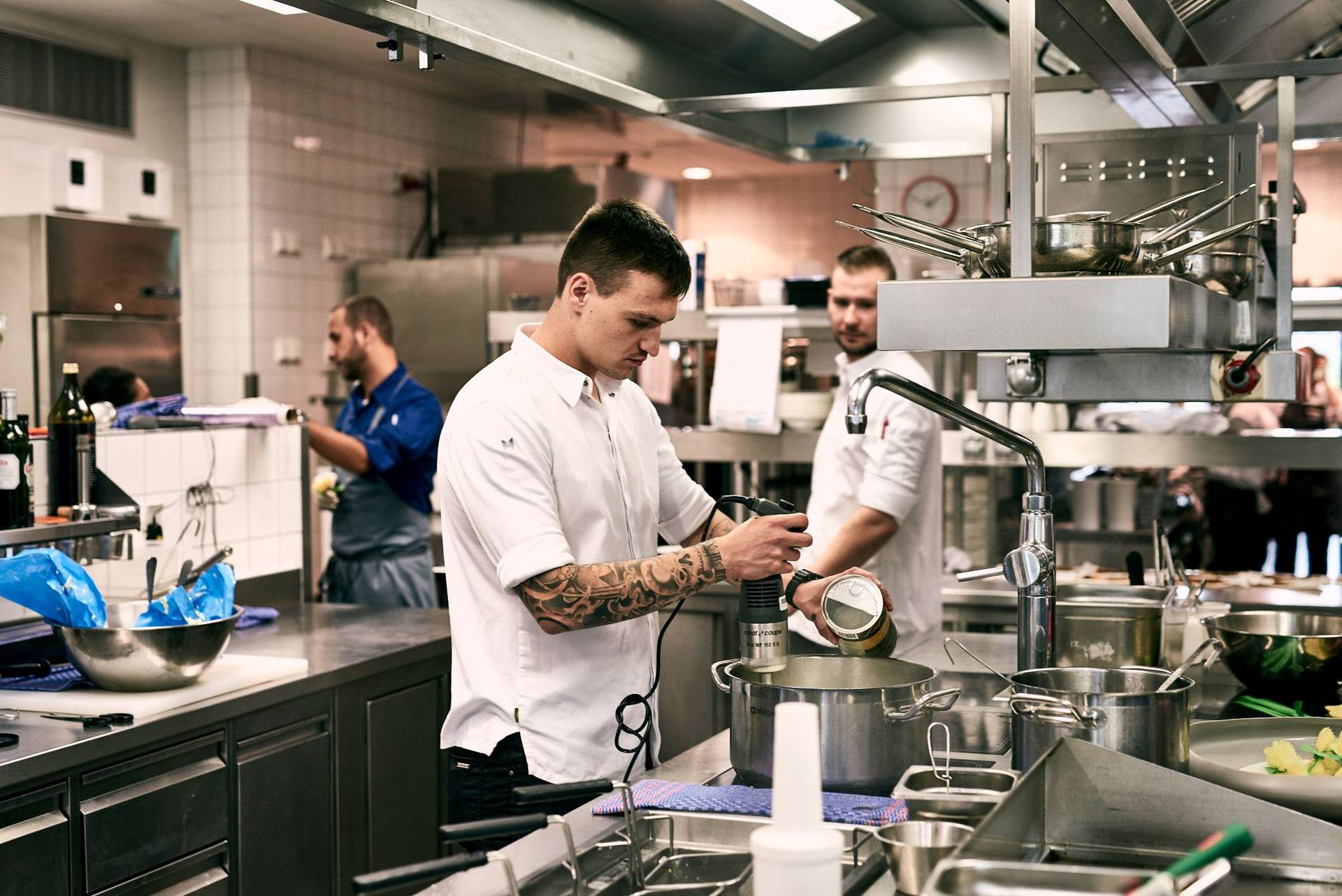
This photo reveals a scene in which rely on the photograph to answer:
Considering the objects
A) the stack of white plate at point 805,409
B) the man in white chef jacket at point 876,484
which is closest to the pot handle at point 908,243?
the man in white chef jacket at point 876,484

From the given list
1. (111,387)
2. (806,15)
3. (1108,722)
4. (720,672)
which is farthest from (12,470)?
(111,387)

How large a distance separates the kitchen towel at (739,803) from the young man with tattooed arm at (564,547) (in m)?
0.36

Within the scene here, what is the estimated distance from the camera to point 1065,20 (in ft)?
6.46

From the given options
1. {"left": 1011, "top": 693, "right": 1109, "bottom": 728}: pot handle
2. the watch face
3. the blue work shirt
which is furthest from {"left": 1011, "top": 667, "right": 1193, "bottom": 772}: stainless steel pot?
the watch face

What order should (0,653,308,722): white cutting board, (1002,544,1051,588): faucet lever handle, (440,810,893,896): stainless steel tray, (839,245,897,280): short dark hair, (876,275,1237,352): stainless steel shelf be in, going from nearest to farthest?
(440,810,893,896): stainless steel tray < (876,275,1237,352): stainless steel shelf < (1002,544,1051,588): faucet lever handle < (0,653,308,722): white cutting board < (839,245,897,280): short dark hair

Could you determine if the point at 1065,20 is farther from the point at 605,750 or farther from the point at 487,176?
the point at 487,176

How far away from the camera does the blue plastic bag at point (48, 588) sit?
2932 mm

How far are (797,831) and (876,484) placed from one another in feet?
8.25

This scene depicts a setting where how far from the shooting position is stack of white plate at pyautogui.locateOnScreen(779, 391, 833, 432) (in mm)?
4664

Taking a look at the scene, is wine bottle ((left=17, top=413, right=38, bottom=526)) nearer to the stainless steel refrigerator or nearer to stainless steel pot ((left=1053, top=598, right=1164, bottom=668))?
stainless steel pot ((left=1053, top=598, right=1164, bottom=668))

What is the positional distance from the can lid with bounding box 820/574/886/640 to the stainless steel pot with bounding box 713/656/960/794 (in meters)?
0.19

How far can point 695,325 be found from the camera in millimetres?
4883

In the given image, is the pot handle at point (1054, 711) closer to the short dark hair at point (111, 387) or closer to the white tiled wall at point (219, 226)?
the short dark hair at point (111, 387)

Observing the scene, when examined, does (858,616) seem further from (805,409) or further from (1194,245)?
(805,409)
